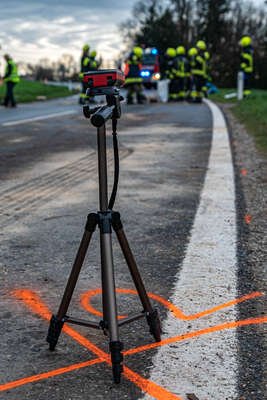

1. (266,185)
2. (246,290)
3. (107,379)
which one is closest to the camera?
(107,379)

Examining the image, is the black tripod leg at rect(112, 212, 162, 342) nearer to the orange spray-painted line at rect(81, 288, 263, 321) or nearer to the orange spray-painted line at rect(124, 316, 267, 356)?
the orange spray-painted line at rect(124, 316, 267, 356)

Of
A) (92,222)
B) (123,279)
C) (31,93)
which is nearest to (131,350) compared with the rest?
(92,222)

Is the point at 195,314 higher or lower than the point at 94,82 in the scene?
lower

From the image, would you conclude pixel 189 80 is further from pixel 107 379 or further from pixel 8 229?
pixel 107 379

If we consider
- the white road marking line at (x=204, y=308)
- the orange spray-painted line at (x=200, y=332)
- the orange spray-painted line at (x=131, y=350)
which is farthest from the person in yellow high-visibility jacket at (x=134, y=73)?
the orange spray-painted line at (x=200, y=332)

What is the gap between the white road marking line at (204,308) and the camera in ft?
8.18

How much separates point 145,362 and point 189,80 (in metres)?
26.0

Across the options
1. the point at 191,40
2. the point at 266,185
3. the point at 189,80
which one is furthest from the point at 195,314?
the point at 191,40

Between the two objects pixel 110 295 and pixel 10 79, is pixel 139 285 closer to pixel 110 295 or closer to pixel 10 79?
pixel 110 295

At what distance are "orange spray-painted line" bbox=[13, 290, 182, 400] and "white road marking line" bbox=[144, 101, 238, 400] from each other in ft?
0.12

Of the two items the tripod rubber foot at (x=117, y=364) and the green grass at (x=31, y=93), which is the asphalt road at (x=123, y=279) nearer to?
the tripod rubber foot at (x=117, y=364)

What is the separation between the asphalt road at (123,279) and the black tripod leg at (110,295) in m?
0.10

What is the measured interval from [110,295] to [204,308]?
2.72ft

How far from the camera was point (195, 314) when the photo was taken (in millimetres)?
3166
